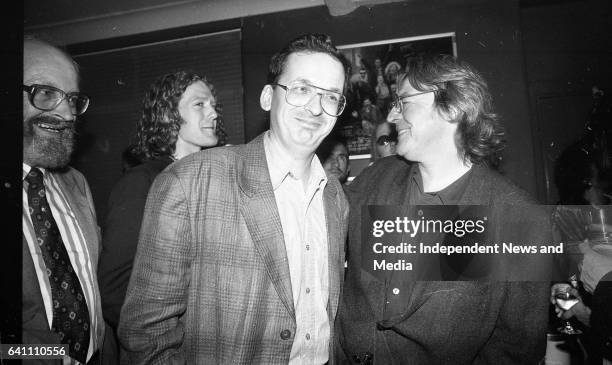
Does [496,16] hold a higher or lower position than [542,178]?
higher

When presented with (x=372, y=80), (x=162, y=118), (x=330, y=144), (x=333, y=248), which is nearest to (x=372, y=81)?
(x=372, y=80)

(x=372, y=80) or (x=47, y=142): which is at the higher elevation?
(x=372, y=80)

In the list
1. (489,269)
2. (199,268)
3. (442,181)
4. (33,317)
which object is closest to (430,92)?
(442,181)

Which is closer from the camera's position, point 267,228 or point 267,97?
A: point 267,228

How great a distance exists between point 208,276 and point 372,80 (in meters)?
1.25

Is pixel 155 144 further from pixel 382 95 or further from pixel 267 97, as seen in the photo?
pixel 382 95

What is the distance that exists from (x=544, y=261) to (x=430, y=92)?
0.73m

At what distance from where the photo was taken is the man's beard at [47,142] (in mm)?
1124

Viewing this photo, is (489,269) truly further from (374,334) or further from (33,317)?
(33,317)

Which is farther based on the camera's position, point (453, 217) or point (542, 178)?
point (542, 178)

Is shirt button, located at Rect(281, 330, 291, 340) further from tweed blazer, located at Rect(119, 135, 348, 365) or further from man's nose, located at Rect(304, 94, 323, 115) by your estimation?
man's nose, located at Rect(304, 94, 323, 115)

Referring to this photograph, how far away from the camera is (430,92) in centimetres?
132

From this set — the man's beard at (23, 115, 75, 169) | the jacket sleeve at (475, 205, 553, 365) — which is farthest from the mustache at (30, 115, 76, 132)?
the jacket sleeve at (475, 205, 553, 365)

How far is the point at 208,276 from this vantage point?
103 centimetres
